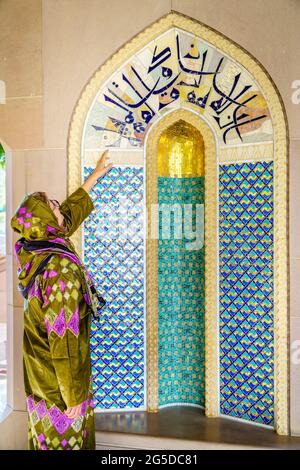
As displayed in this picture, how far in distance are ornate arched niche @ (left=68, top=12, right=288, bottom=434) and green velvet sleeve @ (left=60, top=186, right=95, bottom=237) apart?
9.0 inches

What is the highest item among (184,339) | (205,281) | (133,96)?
(133,96)

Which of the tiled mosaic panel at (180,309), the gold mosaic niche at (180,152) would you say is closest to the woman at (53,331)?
the tiled mosaic panel at (180,309)

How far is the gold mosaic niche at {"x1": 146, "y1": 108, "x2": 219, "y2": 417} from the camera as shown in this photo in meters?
3.69

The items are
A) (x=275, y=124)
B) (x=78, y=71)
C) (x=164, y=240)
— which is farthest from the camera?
(x=164, y=240)

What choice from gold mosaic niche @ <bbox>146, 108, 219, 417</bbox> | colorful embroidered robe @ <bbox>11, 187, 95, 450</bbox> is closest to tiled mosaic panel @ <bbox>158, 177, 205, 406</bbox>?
gold mosaic niche @ <bbox>146, 108, 219, 417</bbox>

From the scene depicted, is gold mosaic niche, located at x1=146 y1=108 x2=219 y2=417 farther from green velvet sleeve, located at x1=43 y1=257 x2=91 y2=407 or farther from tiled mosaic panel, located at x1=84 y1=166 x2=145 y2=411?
green velvet sleeve, located at x1=43 y1=257 x2=91 y2=407

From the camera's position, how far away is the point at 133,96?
3.64 metres

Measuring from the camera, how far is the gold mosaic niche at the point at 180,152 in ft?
12.8

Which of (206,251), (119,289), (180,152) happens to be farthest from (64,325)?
(180,152)

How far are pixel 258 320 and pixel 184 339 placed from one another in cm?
69

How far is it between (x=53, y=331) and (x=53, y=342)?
5cm

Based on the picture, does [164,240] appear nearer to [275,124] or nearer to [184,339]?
[184,339]

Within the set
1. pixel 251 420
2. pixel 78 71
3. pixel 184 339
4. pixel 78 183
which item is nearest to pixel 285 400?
pixel 251 420

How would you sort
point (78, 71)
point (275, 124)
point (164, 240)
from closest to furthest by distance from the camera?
point (275, 124) → point (78, 71) → point (164, 240)
